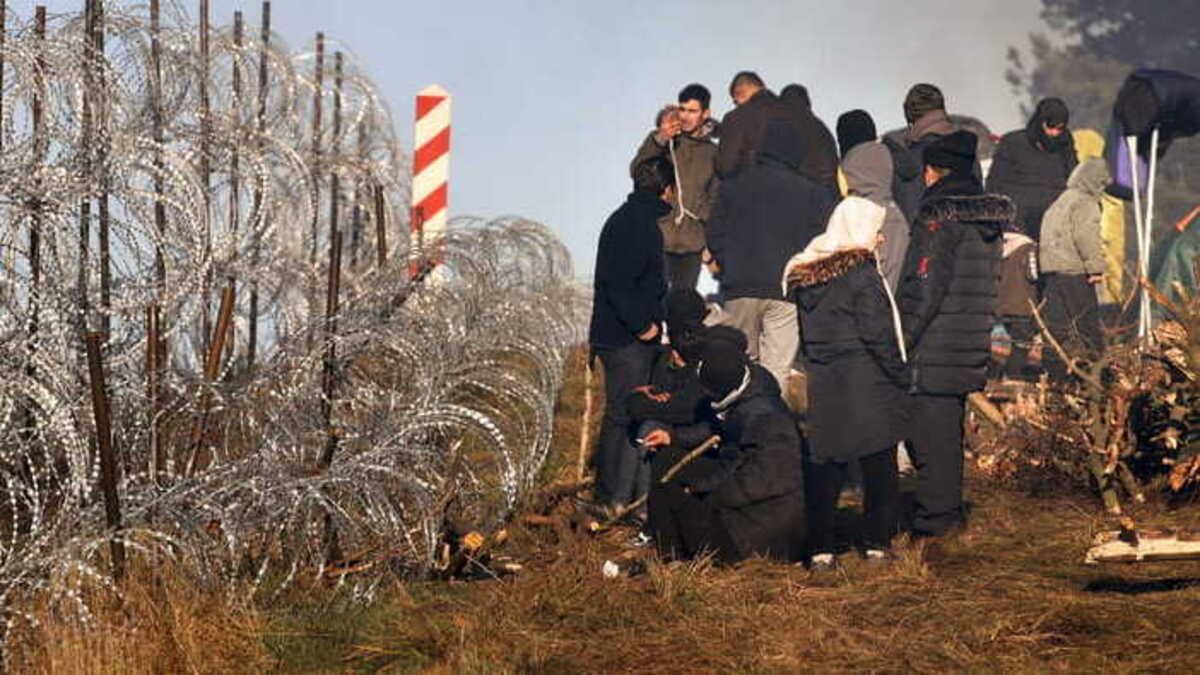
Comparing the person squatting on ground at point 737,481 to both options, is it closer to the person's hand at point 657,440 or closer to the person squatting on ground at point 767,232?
the person's hand at point 657,440

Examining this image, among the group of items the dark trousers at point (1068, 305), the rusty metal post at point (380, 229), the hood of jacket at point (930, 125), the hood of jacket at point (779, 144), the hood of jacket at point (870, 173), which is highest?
the hood of jacket at point (930, 125)

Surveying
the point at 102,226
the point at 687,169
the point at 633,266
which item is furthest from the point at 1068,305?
the point at 102,226

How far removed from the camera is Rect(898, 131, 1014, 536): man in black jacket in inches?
364

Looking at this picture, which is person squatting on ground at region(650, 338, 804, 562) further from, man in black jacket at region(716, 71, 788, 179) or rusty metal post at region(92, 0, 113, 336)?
man in black jacket at region(716, 71, 788, 179)

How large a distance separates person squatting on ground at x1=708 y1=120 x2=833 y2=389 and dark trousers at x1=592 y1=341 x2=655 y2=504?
0.97m

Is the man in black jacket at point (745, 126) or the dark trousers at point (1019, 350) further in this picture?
the dark trousers at point (1019, 350)

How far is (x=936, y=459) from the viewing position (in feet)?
31.3

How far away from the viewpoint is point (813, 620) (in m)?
7.57

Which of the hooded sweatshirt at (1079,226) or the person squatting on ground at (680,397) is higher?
the hooded sweatshirt at (1079,226)

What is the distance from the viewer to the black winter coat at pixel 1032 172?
1421cm

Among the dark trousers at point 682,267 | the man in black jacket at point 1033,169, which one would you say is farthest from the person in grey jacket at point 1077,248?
the dark trousers at point 682,267

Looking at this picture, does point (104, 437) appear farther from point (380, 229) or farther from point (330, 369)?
point (380, 229)

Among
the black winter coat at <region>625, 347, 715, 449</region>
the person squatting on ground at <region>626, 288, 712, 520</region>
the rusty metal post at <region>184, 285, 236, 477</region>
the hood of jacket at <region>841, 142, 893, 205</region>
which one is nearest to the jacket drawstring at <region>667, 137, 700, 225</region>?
the hood of jacket at <region>841, 142, 893, 205</region>

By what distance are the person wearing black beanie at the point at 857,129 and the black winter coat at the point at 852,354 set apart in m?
3.21
